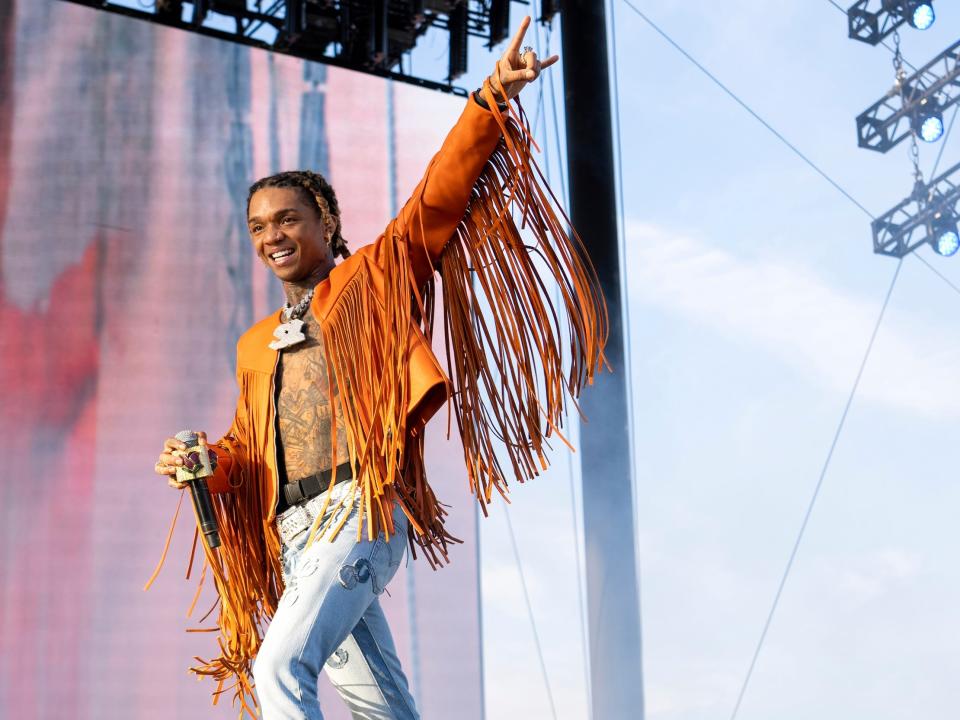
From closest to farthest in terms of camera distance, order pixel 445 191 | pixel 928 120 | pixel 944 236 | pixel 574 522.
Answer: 1. pixel 445 191
2. pixel 944 236
3. pixel 928 120
4. pixel 574 522

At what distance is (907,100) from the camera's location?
11.5 feet

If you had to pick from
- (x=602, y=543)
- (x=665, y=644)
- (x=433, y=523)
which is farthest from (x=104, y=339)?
(x=433, y=523)

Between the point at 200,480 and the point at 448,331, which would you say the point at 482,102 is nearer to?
the point at 448,331

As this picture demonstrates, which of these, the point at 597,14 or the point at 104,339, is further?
the point at 597,14

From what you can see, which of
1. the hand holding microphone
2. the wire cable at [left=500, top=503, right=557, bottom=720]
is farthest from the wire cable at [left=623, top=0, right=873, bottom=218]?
the hand holding microphone

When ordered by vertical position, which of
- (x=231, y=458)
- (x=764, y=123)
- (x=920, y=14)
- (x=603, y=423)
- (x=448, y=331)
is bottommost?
(x=231, y=458)

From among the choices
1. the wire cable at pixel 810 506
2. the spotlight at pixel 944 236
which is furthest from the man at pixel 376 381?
the spotlight at pixel 944 236

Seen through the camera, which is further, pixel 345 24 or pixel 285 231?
pixel 345 24

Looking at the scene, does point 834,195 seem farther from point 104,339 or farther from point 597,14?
point 104,339

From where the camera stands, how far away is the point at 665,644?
3.58 metres

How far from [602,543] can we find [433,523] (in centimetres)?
201

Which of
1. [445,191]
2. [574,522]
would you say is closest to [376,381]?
[445,191]

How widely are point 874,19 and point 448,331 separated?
2.41 m

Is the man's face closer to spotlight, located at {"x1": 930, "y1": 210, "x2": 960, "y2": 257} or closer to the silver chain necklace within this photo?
the silver chain necklace
